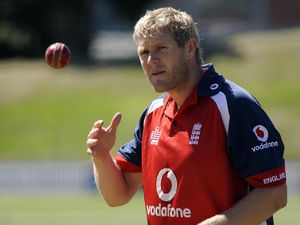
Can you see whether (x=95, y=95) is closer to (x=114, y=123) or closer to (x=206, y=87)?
(x=114, y=123)

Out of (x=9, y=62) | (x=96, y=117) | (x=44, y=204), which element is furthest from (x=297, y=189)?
(x=9, y=62)

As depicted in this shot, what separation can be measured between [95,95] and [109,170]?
124 ft

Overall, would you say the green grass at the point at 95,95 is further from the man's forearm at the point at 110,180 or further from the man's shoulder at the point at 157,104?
the man's shoulder at the point at 157,104

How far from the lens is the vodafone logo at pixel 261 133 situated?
568 cm

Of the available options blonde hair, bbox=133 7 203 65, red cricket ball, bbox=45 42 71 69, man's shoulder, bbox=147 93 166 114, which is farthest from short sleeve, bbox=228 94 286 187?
red cricket ball, bbox=45 42 71 69

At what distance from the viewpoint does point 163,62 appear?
5879 millimetres

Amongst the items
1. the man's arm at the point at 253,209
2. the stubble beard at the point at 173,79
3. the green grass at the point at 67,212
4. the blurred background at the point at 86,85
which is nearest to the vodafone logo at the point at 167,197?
the man's arm at the point at 253,209

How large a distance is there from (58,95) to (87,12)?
403 inches

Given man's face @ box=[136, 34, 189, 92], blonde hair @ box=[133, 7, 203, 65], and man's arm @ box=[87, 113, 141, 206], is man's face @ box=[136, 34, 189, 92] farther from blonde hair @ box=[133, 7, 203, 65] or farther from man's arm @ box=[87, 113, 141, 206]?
man's arm @ box=[87, 113, 141, 206]

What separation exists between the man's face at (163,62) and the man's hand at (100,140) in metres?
0.53

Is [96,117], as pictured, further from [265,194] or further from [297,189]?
[265,194]

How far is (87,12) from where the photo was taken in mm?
53938

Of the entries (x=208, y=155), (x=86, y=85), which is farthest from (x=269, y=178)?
(x=86, y=85)

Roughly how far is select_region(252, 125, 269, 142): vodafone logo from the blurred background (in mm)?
11640
